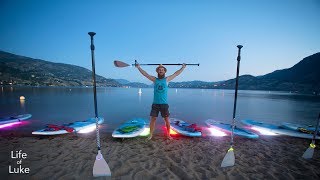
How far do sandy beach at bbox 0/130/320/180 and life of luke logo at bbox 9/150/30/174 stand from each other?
0.09 meters

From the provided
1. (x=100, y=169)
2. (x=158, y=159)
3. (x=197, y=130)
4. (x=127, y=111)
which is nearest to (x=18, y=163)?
(x=100, y=169)

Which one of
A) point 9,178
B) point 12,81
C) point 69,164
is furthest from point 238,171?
point 12,81

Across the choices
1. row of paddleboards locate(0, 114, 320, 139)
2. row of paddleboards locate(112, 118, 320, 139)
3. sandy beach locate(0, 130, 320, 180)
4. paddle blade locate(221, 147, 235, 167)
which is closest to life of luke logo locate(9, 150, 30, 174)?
sandy beach locate(0, 130, 320, 180)

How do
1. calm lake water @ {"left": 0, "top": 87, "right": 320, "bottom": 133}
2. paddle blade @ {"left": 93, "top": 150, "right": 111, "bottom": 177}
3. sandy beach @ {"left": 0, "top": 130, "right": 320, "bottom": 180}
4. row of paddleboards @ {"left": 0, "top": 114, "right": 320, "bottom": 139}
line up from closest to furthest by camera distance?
paddle blade @ {"left": 93, "top": 150, "right": 111, "bottom": 177} < sandy beach @ {"left": 0, "top": 130, "right": 320, "bottom": 180} < row of paddleboards @ {"left": 0, "top": 114, "right": 320, "bottom": 139} < calm lake water @ {"left": 0, "top": 87, "right": 320, "bottom": 133}

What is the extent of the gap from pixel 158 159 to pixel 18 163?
176 inches

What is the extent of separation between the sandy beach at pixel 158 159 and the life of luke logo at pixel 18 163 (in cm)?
9

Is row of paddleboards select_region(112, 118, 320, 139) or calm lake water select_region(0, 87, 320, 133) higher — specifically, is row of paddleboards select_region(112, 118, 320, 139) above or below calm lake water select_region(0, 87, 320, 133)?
above

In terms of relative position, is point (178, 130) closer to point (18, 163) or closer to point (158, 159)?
point (158, 159)

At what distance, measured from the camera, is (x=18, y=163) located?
17.2 feet

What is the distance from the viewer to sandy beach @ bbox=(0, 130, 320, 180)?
4.70 metres

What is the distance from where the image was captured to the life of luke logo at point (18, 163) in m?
4.74

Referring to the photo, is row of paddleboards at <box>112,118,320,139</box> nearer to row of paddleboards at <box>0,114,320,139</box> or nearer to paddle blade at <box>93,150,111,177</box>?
row of paddleboards at <box>0,114,320,139</box>

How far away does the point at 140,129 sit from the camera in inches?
340

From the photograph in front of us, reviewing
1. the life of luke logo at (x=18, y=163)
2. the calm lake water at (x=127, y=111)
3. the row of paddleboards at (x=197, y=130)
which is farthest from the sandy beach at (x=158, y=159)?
the calm lake water at (x=127, y=111)
